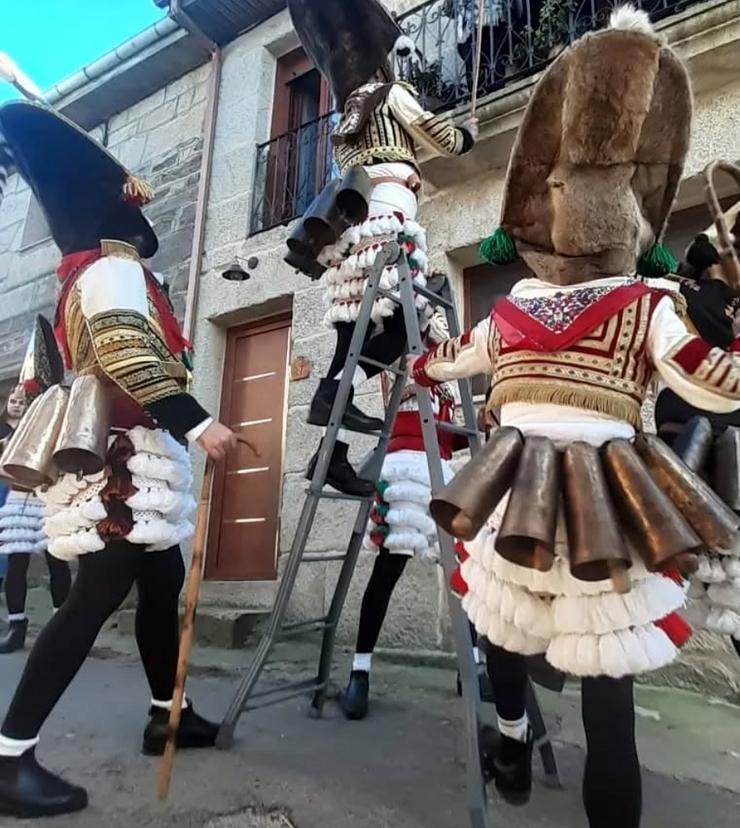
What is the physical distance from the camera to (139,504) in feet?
5.71

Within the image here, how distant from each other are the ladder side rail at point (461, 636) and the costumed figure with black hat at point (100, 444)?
585 millimetres

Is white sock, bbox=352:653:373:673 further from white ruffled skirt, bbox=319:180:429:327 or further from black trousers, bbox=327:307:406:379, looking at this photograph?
white ruffled skirt, bbox=319:180:429:327

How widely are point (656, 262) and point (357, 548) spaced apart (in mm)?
1483

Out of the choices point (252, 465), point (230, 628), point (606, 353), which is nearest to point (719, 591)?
point (606, 353)

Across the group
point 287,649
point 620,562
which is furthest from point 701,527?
point 287,649


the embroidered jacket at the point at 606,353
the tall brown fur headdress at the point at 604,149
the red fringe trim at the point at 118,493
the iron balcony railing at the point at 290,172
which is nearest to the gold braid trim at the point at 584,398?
the embroidered jacket at the point at 606,353

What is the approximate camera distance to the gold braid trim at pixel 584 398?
4.37ft

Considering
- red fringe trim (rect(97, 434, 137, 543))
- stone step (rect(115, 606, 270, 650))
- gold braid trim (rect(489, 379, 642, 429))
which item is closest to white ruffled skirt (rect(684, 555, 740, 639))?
gold braid trim (rect(489, 379, 642, 429))

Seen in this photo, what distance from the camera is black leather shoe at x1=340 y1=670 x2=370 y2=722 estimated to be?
230 centimetres

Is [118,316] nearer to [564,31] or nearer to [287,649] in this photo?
[287,649]

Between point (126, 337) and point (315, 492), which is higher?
point (126, 337)

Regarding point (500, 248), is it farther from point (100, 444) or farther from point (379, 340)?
point (100, 444)

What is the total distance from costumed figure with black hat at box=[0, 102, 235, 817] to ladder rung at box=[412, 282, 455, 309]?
841 mm

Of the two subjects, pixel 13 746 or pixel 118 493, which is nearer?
pixel 13 746
